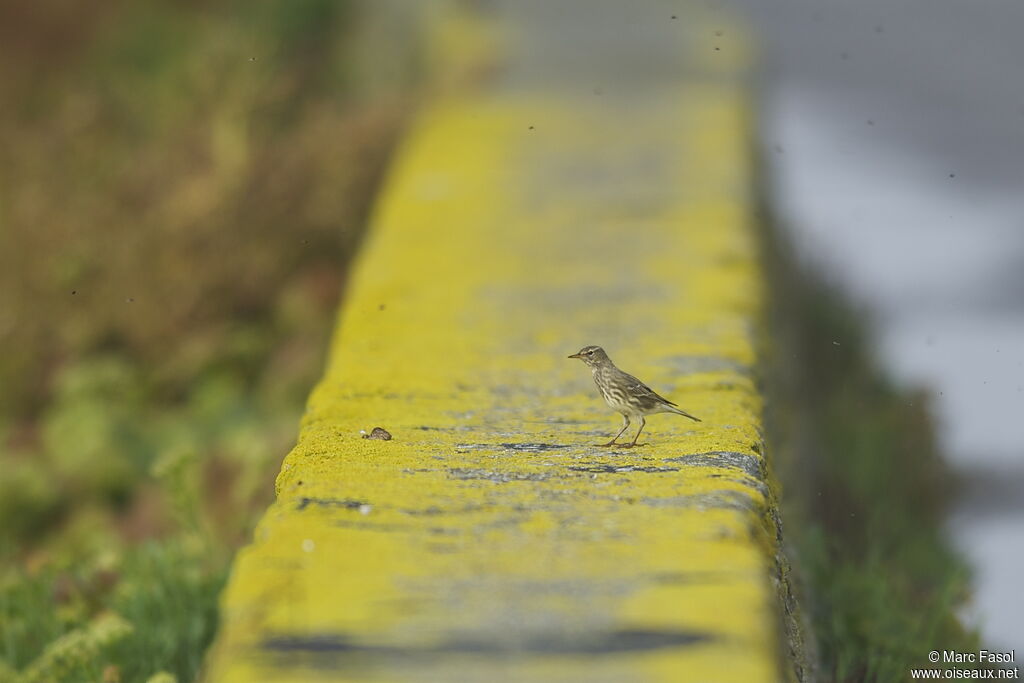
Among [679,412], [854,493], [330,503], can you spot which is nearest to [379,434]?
[330,503]

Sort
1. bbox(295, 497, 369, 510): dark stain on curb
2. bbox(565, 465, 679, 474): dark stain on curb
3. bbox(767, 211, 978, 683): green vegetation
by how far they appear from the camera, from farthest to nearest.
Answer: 1. bbox(767, 211, 978, 683): green vegetation
2. bbox(565, 465, 679, 474): dark stain on curb
3. bbox(295, 497, 369, 510): dark stain on curb

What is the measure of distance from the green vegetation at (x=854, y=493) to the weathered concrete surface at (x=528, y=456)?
1.14 feet

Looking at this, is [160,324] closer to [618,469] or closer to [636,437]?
[636,437]

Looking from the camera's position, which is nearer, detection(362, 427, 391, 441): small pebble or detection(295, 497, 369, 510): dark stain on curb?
detection(295, 497, 369, 510): dark stain on curb

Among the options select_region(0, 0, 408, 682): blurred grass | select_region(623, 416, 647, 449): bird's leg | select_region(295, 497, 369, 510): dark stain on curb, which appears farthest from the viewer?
select_region(0, 0, 408, 682): blurred grass

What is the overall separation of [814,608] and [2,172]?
4.24 metres

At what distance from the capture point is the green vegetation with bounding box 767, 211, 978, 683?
3.00 meters

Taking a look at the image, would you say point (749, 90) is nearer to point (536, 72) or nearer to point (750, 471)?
point (536, 72)

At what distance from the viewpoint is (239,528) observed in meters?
3.93

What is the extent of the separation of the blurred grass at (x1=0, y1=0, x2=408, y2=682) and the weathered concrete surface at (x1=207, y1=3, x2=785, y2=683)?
0.69 m

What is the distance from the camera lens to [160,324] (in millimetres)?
5262

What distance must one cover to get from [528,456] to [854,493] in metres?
2.18

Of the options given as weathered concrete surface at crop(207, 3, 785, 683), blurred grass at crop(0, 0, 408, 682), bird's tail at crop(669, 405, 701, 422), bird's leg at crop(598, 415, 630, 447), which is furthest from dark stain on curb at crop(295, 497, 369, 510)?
blurred grass at crop(0, 0, 408, 682)

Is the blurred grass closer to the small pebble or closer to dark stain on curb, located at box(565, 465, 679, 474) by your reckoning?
the small pebble
